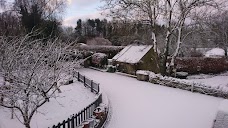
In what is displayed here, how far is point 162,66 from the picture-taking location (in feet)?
72.0

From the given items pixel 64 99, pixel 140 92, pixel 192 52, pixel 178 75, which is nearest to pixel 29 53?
pixel 64 99

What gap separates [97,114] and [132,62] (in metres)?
→ 15.8

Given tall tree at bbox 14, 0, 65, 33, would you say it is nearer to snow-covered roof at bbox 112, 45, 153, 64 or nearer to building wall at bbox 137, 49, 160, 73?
snow-covered roof at bbox 112, 45, 153, 64

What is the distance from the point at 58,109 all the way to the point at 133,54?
1491cm

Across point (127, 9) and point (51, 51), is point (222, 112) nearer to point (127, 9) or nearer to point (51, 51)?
point (51, 51)

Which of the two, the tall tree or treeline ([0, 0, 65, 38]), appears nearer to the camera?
treeline ([0, 0, 65, 38])

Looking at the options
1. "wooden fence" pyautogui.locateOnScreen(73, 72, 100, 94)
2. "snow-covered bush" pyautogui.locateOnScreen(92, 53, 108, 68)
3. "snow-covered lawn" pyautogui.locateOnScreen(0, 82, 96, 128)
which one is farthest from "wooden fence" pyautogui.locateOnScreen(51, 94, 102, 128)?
"snow-covered bush" pyautogui.locateOnScreen(92, 53, 108, 68)

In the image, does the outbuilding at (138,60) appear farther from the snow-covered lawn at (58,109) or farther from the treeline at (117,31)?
the snow-covered lawn at (58,109)

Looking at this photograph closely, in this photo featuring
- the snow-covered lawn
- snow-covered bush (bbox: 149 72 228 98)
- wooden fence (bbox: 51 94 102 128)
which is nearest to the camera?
wooden fence (bbox: 51 94 102 128)

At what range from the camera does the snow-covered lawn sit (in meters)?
11.6

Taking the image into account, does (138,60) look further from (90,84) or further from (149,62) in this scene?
(90,84)

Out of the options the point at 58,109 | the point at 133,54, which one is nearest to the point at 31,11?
the point at 133,54

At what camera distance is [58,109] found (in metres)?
13.8

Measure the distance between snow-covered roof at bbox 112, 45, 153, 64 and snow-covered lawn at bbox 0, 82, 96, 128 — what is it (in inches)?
336
